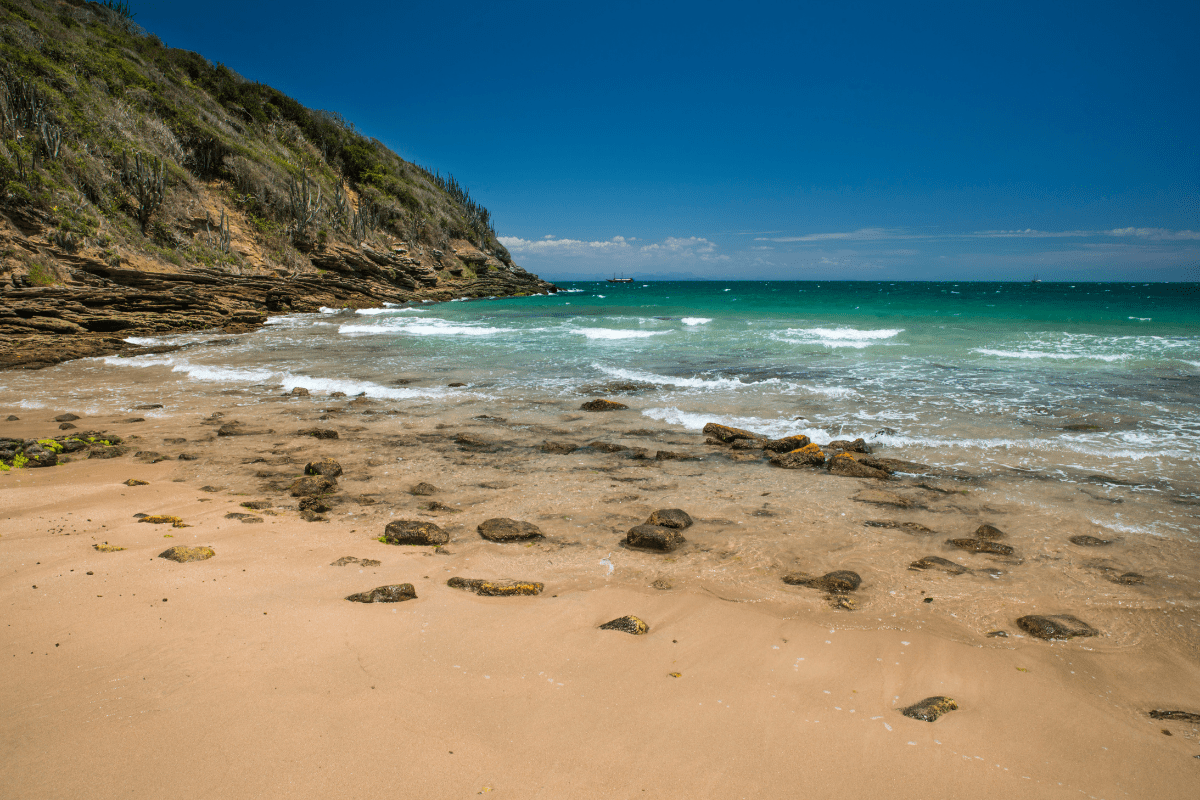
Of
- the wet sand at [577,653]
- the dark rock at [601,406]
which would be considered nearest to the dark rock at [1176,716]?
the wet sand at [577,653]

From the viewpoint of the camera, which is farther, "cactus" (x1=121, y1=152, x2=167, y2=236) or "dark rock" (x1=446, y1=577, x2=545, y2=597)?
"cactus" (x1=121, y1=152, x2=167, y2=236)

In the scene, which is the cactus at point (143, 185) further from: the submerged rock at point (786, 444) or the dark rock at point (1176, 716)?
the dark rock at point (1176, 716)

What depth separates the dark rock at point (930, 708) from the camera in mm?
2727

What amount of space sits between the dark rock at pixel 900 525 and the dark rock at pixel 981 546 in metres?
0.25

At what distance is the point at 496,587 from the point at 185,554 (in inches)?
92.3

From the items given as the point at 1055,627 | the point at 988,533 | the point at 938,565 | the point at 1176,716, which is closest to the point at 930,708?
the point at 1176,716

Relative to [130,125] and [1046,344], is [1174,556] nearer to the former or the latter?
[1046,344]

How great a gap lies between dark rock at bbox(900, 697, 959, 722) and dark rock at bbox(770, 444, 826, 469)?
4.40 metres

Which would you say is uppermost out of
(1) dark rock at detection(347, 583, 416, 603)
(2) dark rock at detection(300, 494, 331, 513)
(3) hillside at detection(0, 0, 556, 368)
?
(3) hillside at detection(0, 0, 556, 368)

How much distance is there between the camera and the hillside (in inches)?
716

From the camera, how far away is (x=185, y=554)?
4059 mm

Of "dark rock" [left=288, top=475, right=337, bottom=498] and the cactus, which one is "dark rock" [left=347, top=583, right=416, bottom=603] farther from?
the cactus

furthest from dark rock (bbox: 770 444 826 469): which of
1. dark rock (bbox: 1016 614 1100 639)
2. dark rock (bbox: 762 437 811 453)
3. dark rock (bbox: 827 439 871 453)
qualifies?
dark rock (bbox: 1016 614 1100 639)

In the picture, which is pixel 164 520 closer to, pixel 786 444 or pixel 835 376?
pixel 786 444
